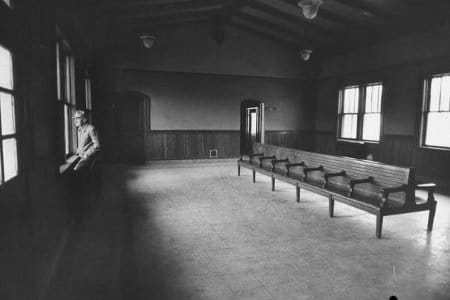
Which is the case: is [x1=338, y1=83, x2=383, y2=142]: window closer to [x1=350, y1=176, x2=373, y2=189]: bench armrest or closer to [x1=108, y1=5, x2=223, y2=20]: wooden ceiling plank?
[x1=108, y1=5, x2=223, y2=20]: wooden ceiling plank

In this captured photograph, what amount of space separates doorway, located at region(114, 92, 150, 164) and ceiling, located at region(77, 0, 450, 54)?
1.70m

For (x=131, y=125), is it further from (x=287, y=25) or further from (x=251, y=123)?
(x=287, y=25)

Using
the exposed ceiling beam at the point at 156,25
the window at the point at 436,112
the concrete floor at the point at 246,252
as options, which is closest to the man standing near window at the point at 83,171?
the concrete floor at the point at 246,252

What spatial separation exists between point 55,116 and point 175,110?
6639 millimetres

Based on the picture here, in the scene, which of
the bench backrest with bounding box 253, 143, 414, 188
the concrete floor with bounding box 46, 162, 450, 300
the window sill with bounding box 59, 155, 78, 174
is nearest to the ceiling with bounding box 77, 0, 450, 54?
the window sill with bounding box 59, 155, 78, 174

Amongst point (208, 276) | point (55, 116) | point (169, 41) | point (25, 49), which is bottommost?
point (208, 276)

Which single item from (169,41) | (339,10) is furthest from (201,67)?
(339,10)

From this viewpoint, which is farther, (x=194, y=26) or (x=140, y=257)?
(x=194, y=26)

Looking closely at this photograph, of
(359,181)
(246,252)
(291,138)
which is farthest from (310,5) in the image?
(291,138)

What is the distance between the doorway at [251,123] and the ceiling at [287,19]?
2293mm

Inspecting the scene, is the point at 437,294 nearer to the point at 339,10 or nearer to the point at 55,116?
the point at 55,116

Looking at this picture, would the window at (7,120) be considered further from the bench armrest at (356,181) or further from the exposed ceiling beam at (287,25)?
the exposed ceiling beam at (287,25)

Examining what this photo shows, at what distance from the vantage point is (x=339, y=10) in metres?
7.54

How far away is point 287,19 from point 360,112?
3.30 metres
